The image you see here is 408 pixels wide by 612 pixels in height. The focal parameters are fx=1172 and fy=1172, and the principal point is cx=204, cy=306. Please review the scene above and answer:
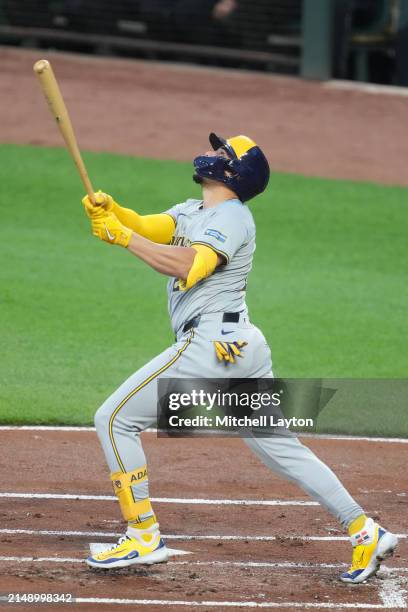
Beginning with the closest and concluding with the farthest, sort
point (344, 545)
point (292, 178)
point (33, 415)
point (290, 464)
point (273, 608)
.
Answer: point (273, 608)
point (290, 464)
point (344, 545)
point (33, 415)
point (292, 178)

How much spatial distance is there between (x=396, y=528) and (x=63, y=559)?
1800 millimetres

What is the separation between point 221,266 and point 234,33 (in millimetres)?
14751

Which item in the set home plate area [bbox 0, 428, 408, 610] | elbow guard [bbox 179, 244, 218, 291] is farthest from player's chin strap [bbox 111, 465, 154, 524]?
elbow guard [bbox 179, 244, 218, 291]

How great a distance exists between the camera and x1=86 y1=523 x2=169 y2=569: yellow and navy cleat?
5430 millimetres

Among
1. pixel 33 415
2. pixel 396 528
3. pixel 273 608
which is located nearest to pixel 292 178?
pixel 33 415

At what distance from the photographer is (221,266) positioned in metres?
5.45

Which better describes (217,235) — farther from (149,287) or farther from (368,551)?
(149,287)

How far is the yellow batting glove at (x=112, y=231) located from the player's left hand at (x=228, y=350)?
638 millimetres

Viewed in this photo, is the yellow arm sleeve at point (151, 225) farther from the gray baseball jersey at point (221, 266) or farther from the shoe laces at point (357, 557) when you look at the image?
the shoe laces at point (357, 557)

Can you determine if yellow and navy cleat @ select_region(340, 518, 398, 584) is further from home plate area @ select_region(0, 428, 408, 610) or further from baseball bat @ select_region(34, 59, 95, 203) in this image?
baseball bat @ select_region(34, 59, 95, 203)

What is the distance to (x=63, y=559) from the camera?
18.4 ft

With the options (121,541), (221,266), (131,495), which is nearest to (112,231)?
(221,266)

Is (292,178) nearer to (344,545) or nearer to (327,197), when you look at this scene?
(327,197)

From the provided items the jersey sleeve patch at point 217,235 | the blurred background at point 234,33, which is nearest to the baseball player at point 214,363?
the jersey sleeve patch at point 217,235
